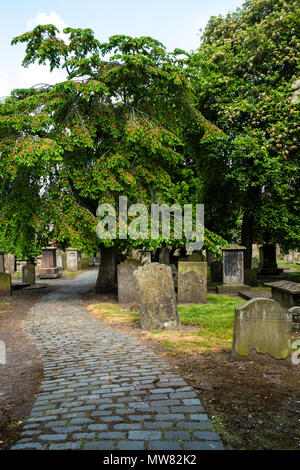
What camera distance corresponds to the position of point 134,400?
13.3ft

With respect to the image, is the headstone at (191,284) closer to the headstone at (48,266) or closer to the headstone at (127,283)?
the headstone at (127,283)

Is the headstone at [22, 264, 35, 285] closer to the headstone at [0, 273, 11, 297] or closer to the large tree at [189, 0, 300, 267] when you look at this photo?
the headstone at [0, 273, 11, 297]

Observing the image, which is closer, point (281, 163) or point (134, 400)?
point (134, 400)

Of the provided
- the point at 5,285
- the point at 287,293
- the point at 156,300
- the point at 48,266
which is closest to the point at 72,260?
the point at 48,266

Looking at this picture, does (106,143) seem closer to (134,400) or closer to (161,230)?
(161,230)

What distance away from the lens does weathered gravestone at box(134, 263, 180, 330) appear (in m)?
8.00

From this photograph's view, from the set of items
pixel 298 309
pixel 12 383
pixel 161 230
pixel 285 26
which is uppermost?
pixel 285 26

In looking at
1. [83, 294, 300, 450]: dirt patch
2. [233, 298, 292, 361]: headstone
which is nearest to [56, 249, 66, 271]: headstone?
[83, 294, 300, 450]: dirt patch

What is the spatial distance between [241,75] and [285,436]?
57.5 ft

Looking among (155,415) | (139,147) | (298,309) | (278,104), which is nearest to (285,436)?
(155,415)

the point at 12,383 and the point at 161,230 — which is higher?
the point at 161,230

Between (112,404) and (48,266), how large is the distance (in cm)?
2182

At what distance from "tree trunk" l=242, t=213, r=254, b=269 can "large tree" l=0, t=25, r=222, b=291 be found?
18.5 feet
